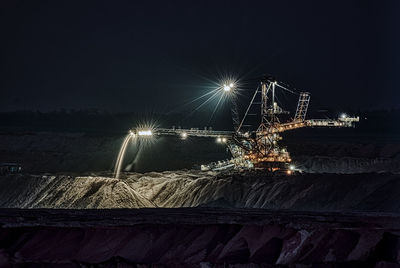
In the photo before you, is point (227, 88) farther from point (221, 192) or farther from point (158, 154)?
point (158, 154)

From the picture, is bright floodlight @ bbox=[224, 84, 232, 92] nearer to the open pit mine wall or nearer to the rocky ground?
the rocky ground

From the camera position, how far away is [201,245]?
1819cm

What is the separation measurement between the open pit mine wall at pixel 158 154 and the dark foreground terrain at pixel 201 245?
43292mm

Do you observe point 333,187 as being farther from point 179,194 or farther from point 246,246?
point 246,246

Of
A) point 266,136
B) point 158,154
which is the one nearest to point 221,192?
point 266,136

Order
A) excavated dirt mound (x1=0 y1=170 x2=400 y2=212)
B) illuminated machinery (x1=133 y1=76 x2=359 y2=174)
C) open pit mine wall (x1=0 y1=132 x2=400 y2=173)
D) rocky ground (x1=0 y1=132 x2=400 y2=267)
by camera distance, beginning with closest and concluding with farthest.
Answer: rocky ground (x1=0 y1=132 x2=400 y2=267)
excavated dirt mound (x1=0 y1=170 x2=400 y2=212)
illuminated machinery (x1=133 y1=76 x2=359 y2=174)
open pit mine wall (x1=0 y1=132 x2=400 y2=173)

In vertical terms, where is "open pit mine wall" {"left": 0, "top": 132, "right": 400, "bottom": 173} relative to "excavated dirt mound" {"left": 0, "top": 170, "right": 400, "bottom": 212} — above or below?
above

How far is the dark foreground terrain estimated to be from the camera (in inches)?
693

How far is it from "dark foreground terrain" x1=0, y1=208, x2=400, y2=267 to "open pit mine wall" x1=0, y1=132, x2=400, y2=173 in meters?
43.3

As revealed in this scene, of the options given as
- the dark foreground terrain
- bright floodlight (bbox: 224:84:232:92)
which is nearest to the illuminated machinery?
bright floodlight (bbox: 224:84:232:92)

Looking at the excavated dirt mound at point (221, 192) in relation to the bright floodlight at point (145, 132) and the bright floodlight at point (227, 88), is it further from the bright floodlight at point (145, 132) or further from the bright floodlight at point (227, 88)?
the bright floodlight at point (227, 88)

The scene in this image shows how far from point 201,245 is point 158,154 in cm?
8141

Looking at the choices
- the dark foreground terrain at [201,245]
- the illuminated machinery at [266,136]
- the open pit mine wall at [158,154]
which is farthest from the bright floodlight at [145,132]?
the dark foreground terrain at [201,245]

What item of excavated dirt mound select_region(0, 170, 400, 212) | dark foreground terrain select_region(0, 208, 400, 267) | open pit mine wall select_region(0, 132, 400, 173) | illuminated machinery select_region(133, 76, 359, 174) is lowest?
dark foreground terrain select_region(0, 208, 400, 267)
